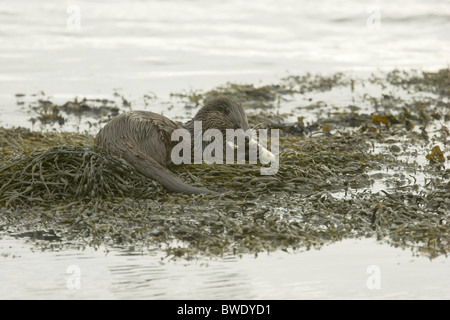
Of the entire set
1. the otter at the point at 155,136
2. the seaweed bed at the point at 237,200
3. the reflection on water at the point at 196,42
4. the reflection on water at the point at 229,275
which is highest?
the reflection on water at the point at 196,42

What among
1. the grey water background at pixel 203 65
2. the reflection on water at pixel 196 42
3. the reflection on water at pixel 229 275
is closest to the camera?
the reflection on water at pixel 229 275

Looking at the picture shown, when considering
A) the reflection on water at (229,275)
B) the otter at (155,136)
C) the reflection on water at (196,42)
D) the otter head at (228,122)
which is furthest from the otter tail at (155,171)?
the reflection on water at (196,42)

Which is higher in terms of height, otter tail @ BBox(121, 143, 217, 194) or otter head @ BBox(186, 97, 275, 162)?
otter head @ BBox(186, 97, 275, 162)

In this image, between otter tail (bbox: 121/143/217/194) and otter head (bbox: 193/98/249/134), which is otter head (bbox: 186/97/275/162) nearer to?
otter head (bbox: 193/98/249/134)

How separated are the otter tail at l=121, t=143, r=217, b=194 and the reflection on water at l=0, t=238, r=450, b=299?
1177 mm

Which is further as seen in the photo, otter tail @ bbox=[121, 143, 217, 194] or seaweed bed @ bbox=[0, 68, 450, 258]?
otter tail @ bbox=[121, 143, 217, 194]

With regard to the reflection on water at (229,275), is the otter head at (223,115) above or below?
above

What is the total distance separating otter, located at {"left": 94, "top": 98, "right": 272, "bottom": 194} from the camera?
245 inches

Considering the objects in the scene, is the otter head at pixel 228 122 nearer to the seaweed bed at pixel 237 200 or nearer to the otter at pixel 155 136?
the otter at pixel 155 136

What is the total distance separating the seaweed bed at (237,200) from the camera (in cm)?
529

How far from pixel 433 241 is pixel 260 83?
673 centimetres

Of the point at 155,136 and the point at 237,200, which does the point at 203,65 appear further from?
the point at 237,200

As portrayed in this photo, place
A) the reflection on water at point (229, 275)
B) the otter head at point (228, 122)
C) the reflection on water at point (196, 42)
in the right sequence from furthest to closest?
1. the reflection on water at point (196, 42)
2. the otter head at point (228, 122)
3. the reflection on water at point (229, 275)

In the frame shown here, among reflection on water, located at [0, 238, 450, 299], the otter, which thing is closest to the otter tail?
the otter
